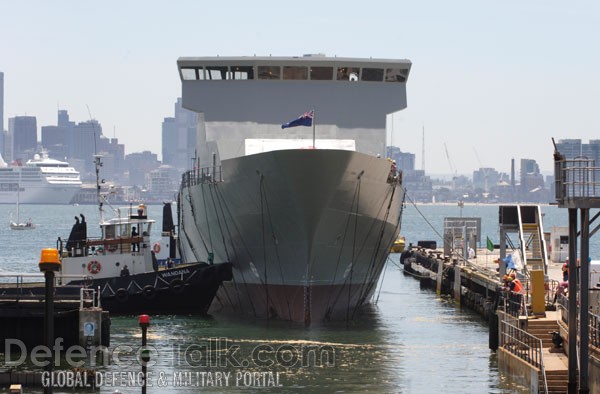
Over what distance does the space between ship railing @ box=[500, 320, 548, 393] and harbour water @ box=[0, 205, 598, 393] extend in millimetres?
756

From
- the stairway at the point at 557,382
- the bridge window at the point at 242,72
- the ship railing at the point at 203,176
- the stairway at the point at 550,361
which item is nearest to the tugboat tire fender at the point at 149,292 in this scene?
the ship railing at the point at 203,176

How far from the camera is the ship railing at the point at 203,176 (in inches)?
1651

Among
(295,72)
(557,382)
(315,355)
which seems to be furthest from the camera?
(295,72)

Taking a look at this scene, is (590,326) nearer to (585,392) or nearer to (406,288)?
(585,392)

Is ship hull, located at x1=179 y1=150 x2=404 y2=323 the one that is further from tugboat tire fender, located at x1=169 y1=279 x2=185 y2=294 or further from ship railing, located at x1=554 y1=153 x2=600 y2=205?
ship railing, located at x1=554 y1=153 x2=600 y2=205

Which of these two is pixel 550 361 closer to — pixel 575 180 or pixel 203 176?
pixel 575 180

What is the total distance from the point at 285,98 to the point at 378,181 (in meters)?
7.12

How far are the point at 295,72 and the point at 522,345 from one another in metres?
19.5

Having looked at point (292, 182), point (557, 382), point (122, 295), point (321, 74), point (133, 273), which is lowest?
point (557, 382)

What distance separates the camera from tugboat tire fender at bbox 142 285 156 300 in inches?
1662

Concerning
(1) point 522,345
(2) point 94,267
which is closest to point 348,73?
(2) point 94,267

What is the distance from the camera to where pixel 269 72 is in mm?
46000

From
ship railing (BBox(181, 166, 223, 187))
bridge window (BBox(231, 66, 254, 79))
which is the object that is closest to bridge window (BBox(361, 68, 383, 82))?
bridge window (BBox(231, 66, 254, 79))

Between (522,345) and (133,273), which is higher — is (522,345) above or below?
below
